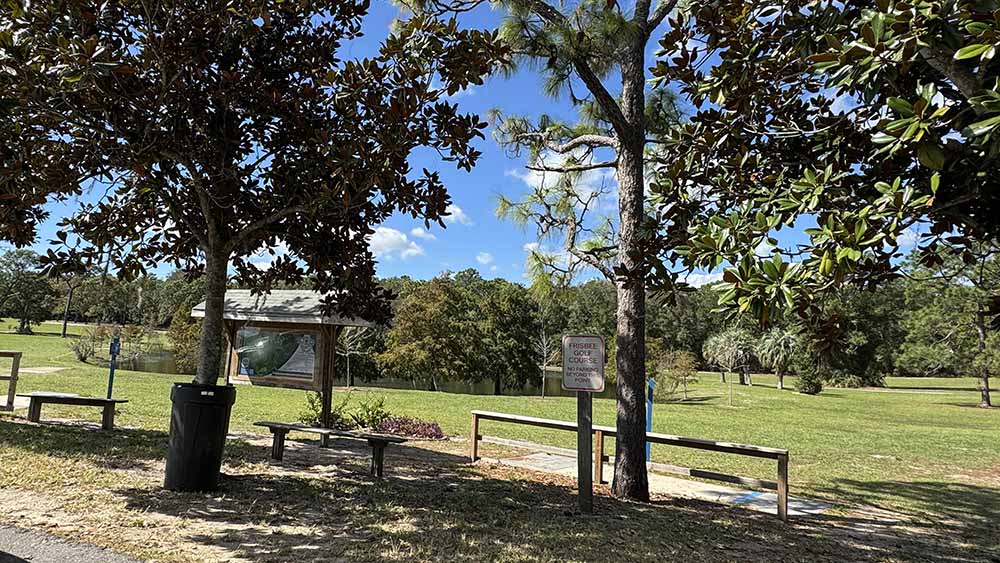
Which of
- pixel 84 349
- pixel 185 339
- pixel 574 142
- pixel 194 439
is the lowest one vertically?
pixel 194 439

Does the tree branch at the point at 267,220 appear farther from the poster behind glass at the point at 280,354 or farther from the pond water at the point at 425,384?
the pond water at the point at 425,384

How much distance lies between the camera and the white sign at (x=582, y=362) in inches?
220

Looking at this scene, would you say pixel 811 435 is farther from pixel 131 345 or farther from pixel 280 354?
pixel 131 345

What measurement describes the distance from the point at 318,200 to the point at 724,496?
561 centimetres

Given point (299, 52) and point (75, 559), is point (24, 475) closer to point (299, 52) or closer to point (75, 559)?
point (75, 559)

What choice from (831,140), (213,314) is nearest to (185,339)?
(213,314)

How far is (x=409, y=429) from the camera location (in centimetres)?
1060

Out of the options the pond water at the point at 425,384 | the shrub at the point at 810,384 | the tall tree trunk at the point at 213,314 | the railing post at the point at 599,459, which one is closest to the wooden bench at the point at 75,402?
the tall tree trunk at the point at 213,314

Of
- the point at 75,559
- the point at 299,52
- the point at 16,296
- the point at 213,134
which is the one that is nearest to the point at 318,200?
the point at 213,134

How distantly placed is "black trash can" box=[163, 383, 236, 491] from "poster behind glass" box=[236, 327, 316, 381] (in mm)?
4036

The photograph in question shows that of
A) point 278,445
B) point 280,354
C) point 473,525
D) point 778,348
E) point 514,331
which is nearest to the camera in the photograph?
point 473,525

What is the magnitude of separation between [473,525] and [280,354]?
5811 mm

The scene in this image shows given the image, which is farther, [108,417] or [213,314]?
[108,417]

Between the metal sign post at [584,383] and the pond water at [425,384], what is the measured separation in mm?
24848
